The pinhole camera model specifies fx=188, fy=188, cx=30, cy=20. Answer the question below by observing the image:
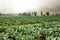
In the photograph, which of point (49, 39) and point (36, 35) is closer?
point (49, 39)

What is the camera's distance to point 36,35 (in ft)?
33.3

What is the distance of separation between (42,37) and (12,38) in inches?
64.0

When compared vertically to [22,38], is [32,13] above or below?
below

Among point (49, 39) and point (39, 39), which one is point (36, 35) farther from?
point (49, 39)

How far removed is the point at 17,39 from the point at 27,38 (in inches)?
21.8

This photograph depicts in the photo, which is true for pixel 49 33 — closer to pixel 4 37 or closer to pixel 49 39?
pixel 49 39

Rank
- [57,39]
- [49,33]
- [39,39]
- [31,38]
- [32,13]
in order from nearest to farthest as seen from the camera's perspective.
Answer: [57,39]
[31,38]
[39,39]
[49,33]
[32,13]

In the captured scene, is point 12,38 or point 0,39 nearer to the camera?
point 0,39

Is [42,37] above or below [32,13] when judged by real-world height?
above

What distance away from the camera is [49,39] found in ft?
28.3

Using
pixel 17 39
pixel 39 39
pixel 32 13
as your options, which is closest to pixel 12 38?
pixel 17 39

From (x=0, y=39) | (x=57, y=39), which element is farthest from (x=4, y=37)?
(x=57, y=39)

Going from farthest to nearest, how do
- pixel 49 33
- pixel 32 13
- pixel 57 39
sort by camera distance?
1. pixel 32 13
2. pixel 49 33
3. pixel 57 39

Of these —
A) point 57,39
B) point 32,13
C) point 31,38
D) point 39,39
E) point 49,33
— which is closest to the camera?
point 57,39
